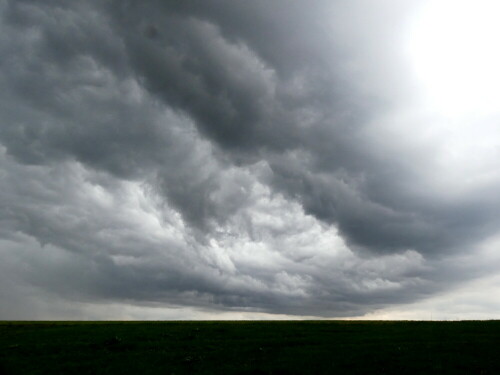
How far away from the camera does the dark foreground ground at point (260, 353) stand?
3259 centimetres

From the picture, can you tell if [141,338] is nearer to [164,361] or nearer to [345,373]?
[164,361]

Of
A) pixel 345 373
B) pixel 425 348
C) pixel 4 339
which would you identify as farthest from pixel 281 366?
pixel 4 339

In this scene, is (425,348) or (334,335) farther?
(334,335)

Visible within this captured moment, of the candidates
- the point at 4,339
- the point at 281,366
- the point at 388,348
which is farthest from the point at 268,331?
the point at 4,339

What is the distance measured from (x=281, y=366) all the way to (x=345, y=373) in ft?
18.4

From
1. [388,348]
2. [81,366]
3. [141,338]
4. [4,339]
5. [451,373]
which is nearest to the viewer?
[451,373]

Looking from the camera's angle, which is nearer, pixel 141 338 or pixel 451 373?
pixel 451 373

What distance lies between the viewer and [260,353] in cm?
4003

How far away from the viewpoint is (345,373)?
3039 centimetres

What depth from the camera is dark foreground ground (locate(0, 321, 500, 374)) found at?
3259 cm

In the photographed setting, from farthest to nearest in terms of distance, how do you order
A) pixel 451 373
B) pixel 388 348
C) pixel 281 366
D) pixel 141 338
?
pixel 141 338, pixel 388 348, pixel 281 366, pixel 451 373

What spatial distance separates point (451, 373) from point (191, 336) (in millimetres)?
34210

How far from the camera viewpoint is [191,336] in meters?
53.3

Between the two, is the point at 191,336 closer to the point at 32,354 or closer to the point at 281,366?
the point at 32,354
